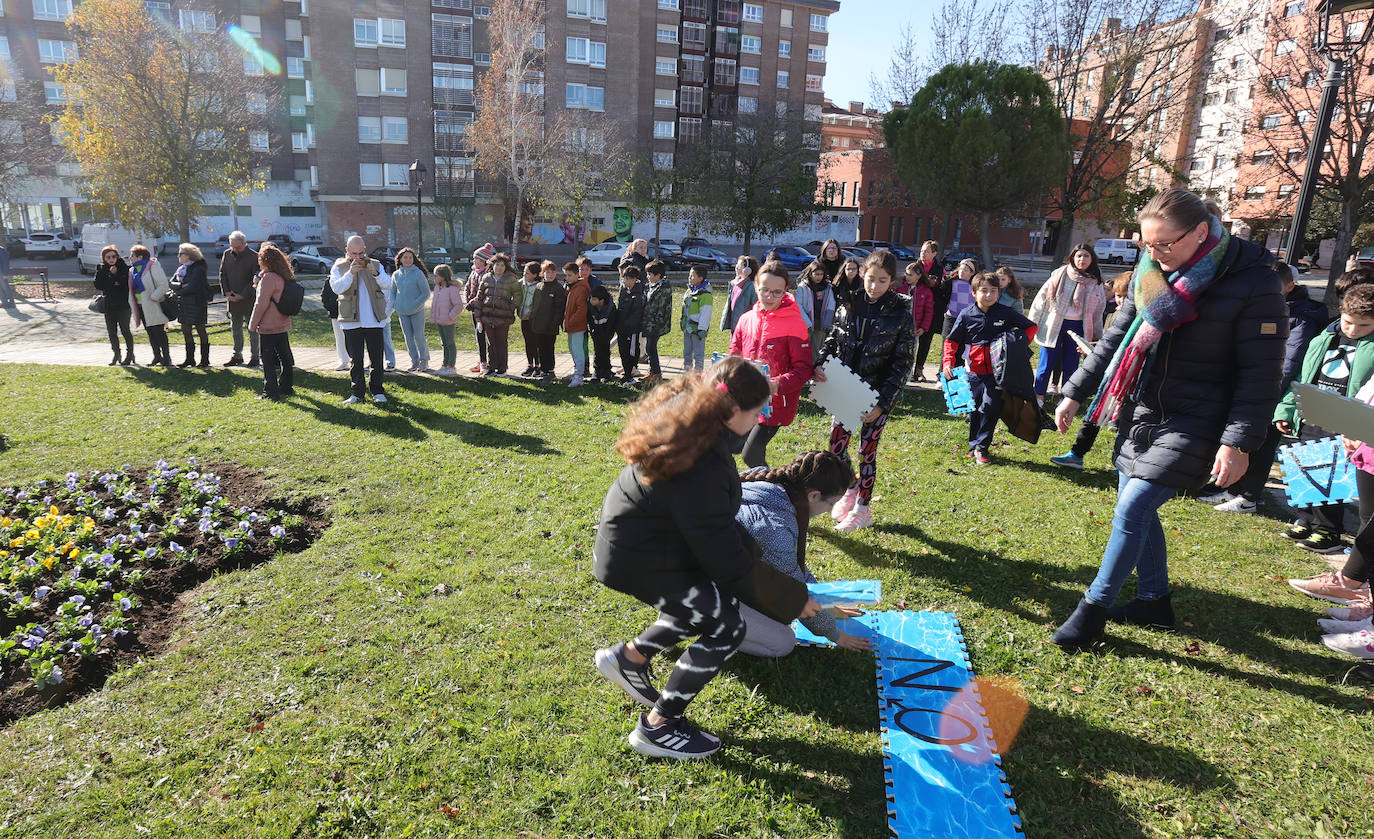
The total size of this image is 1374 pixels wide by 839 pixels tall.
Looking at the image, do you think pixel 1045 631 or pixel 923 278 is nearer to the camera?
pixel 1045 631

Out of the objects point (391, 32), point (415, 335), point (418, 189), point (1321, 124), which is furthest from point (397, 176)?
point (1321, 124)

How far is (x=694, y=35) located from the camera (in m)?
54.2

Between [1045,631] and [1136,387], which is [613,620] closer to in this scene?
[1045,631]

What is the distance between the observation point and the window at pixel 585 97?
5022 centimetres

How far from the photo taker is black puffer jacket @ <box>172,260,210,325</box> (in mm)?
11328

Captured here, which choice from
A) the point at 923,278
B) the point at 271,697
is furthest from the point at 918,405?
the point at 271,697

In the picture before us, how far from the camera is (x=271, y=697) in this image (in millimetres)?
3691

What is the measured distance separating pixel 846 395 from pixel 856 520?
1.07 metres

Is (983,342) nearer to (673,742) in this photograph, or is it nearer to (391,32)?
(673,742)

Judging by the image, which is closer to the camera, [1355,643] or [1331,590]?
[1355,643]

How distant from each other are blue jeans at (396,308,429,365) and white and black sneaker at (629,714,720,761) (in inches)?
367

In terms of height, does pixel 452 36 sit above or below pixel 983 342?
above

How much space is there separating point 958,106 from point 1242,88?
29202 millimetres

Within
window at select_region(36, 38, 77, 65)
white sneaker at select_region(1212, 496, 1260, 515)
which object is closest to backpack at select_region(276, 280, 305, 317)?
white sneaker at select_region(1212, 496, 1260, 515)
